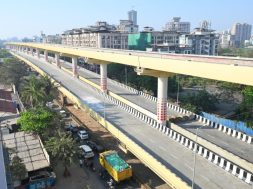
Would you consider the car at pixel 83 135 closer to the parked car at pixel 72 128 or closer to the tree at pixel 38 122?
the parked car at pixel 72 128

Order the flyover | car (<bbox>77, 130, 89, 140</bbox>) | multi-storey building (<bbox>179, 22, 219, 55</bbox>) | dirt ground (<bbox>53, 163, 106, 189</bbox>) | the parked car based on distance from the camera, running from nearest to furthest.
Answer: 1. the flyover
2. dirt ground (<bbox>53, 163, 106, 189</bbox>)
3. car (<bbox>77, 130, 89, 140</bbox>)
4. the parked car
5. multi-storey building (<bbox>179, 22, 219, 55</bbox>)

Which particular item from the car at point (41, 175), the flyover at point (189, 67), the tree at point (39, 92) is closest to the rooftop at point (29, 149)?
the car at point (41, 175)

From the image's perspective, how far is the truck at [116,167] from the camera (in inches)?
1275

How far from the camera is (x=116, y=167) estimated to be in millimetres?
32875

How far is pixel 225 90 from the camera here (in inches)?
3034

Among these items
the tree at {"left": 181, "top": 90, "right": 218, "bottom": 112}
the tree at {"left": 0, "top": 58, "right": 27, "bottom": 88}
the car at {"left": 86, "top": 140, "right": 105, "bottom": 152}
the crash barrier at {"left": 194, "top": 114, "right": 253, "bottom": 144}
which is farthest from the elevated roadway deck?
the tree at {"left": 0, "top": 58, "right": 27, "bottom": 88}

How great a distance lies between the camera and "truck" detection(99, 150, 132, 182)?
106ft

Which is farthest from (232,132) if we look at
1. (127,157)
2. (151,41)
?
(151,41)

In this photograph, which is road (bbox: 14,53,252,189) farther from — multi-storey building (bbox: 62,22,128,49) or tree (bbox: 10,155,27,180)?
multi-storey building (bbox: 62,22,128,49)

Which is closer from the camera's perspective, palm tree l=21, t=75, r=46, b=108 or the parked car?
the parked car

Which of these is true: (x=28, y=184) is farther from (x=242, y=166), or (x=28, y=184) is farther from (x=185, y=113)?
(x=185, y=113)

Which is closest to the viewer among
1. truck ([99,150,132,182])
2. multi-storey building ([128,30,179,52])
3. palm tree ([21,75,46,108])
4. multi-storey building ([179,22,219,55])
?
truck ([99,150,132,182])

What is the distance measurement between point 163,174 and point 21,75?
84616 mm

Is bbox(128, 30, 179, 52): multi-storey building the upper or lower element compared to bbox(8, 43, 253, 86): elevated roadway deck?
upper
